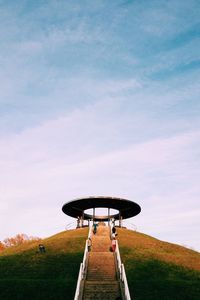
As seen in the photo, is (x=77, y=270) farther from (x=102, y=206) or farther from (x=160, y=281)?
(x=102, y=206)

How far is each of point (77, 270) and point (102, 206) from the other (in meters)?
24.6

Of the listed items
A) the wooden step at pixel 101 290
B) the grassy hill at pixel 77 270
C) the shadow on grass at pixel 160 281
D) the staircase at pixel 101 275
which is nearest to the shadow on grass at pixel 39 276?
the grassy hill at pixel 77 270

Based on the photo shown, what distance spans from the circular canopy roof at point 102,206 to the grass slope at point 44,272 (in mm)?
8978

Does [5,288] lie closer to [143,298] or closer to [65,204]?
[143,298]

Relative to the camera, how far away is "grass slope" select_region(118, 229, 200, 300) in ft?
76.1

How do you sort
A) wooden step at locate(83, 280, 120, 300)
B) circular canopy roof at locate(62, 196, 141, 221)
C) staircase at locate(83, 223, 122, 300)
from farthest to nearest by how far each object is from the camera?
circular canopy roof at locate(62, 196, 141, 221) < staircase at locate(83, 223, 122, 300) < wooden step at locate(83, 280, 120, 300)

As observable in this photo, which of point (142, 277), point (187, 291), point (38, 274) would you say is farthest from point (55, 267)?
point (187, 291)

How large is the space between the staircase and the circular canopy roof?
14.7 metres

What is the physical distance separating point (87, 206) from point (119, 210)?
545 centimetres

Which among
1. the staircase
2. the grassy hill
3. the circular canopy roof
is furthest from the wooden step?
the circular canopy roof

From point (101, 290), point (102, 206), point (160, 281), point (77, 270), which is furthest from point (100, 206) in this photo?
point (101, 290)

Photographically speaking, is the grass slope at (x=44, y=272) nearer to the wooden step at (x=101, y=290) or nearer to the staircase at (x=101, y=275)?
the staircase at (x=101, y=275)

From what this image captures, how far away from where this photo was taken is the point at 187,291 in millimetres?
23828

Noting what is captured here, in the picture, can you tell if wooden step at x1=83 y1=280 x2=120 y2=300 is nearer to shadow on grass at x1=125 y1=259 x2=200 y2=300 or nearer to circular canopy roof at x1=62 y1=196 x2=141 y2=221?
shadow on grass at x1=125 y1=259 x2=200 y2=300
